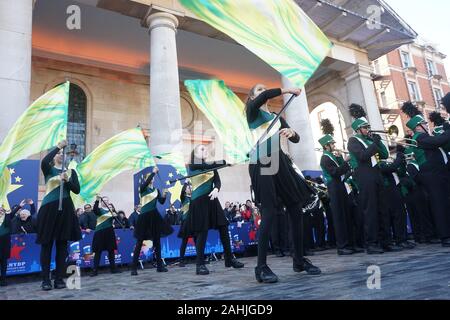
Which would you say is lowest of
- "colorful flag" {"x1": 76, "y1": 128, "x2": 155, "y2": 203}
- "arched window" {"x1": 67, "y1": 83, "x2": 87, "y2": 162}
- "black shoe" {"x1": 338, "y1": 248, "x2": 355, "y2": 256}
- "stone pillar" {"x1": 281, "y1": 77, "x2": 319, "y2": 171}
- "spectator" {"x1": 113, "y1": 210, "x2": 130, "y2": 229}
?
"black shoe" {"x1": 338, "y1": 248, "x2": 355, "y2": 256}

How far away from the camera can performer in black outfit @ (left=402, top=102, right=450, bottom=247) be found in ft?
20.0

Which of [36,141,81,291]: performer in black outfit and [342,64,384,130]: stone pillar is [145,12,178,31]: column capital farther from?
[342,64,384,130]: stone pillar

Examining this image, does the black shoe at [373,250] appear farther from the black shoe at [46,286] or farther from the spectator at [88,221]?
the spectator at [88,221]

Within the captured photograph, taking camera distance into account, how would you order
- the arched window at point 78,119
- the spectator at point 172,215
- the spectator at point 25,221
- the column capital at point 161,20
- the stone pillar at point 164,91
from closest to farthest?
the spectator at point 25,221 → the spectator at point 172,215 → the stone pillar at point 164,91 → the column capital at point 161,20 → the arched window at point 78,119

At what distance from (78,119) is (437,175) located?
16.0 metres

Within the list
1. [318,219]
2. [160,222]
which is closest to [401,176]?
[318,219]

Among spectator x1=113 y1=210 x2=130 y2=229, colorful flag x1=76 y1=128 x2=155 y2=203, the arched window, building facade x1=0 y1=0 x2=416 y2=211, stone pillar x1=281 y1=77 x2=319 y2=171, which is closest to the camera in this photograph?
colorful flag x1=76 y1=128 x2=155 y2=203

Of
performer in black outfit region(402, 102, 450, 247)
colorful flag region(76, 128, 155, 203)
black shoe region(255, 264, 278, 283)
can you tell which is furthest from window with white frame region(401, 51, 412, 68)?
black shoe region(255, 264, 278, 283)

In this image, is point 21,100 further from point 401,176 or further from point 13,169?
point 401,176

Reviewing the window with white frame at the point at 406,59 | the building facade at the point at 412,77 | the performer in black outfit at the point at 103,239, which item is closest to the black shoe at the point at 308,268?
the performer in black outfit at the point at 103,239

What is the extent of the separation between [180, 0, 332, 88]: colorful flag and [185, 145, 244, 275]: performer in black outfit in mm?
2630

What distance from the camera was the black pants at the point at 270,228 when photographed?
3836 mm

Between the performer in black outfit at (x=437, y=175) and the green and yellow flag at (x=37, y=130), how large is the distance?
6242mm

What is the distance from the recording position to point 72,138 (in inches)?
675
